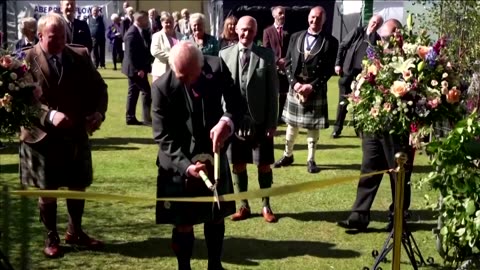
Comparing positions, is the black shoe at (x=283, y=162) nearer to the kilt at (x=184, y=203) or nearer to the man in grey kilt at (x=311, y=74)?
the man in grey kilt at (x=311, y=74)

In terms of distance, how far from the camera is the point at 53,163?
227 inches

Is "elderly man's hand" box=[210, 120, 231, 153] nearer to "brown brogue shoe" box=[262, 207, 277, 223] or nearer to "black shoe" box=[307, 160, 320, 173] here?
"brown brogue shoe" box=[262, 207, 277, 223]

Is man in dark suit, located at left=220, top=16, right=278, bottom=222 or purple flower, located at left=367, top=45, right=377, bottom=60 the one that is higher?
purple flower, located at left=367, top=45, right=377, bottom=60

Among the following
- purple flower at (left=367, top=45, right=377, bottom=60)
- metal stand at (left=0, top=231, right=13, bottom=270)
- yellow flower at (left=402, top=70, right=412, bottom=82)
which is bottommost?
metal stand at (left=0, top=231, right=13, bottom=270)

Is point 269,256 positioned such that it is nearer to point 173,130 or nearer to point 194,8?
point 173,130

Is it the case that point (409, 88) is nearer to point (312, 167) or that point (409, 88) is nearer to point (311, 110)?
point (311, 110)

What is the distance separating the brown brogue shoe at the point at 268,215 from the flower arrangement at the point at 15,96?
2.68 metres

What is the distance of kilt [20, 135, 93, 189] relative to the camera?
575cm

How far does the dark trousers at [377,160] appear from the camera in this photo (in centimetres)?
596

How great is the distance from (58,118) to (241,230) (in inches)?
85.8

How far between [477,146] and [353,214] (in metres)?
2.94

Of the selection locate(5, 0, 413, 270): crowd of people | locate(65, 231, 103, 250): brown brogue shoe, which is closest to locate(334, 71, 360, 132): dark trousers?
locate(5, 0, 413, 270): crowd of people

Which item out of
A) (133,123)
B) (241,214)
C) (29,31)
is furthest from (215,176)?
(133,123)

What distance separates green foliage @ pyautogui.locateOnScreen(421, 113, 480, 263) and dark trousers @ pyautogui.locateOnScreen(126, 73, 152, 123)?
8670mm
